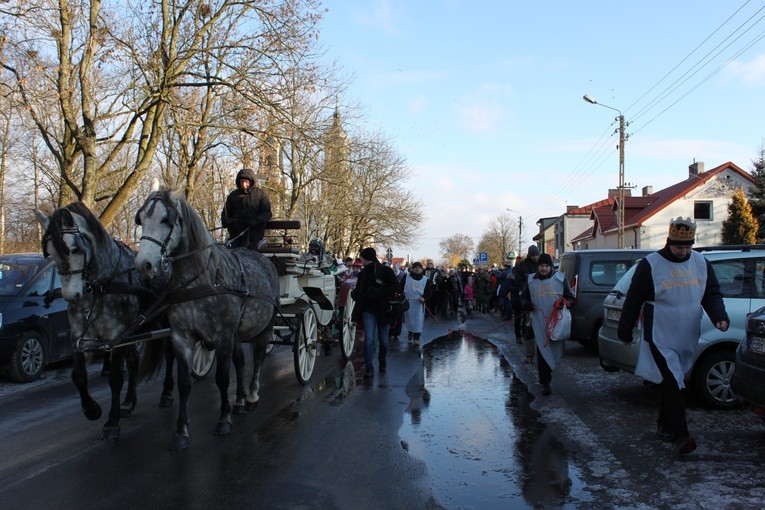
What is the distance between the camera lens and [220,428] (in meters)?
6.11

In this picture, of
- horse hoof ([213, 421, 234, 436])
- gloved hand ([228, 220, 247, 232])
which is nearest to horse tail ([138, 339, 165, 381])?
horse hoof ([213, 421, 234, 436])

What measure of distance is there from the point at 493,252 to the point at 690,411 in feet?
334

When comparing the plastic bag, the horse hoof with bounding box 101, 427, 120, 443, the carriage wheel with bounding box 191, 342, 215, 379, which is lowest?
the horse hoof with bounding box 101, 427, 120, 443

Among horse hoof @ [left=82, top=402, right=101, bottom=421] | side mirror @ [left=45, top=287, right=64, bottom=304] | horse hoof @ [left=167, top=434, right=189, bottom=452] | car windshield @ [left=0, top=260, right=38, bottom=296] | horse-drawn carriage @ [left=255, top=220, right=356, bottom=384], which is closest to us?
horse hoof @ [left=167, top=434, right=189, bottom=452]

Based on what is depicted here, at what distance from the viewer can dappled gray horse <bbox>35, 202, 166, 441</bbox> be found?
18.4 ft

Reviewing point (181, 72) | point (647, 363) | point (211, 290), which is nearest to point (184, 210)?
point (211, 290)

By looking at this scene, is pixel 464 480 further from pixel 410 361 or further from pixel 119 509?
pixel 410 361

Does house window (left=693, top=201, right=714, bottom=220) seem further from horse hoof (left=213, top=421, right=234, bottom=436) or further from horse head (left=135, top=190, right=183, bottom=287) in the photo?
horse head (left=135, top=190, right=183, bottom=287)

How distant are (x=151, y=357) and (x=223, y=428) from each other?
1463 millimetres

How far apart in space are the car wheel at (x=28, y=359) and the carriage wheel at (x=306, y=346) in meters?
3.87

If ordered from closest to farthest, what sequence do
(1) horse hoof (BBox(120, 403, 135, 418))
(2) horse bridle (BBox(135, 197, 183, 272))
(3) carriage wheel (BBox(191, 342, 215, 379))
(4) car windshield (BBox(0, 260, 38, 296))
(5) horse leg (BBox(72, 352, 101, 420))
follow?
(2) horse bridle (BBox(135, 197, 183, 272)) < (5) horse leg (BBox(72, 352, 101, 420)) < (1) horse hoof (BBox(120, 403, 135, 418)) < (3) carriage wheel (BBox(191, 342, 215, 379)) < (4) car windshield (BBox(0, 260, 38, 296))

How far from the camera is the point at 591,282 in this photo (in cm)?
1215

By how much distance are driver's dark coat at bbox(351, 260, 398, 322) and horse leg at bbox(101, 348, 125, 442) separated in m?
4.24

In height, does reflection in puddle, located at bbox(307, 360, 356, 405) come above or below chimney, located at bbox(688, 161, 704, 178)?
below
